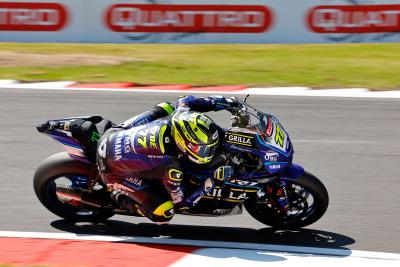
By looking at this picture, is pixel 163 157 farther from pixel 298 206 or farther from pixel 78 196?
pixel 298 206

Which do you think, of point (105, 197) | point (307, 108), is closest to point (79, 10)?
point (307, 108)

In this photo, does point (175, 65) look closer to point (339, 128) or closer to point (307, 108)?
point (307, 108)

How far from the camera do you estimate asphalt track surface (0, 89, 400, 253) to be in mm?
7078

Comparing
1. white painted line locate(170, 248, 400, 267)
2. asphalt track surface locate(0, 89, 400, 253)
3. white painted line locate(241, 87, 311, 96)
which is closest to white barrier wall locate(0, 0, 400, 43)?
white painted line locate(241, 87, 311, 96)

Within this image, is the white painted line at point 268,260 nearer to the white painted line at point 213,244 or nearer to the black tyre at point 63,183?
the white painted line at point 213,244

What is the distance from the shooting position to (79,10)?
17906 millimetres

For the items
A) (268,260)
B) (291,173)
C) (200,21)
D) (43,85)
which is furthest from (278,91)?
(268,260)

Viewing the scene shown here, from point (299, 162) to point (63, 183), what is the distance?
10.4 ft

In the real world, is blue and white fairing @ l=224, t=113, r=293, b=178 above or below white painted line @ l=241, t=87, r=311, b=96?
above

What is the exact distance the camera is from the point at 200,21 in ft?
58.3

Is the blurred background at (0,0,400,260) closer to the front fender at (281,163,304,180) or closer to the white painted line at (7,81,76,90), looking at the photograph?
the white painted line at (7,81,76,90)

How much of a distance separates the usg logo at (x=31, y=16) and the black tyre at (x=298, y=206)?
11.6 m

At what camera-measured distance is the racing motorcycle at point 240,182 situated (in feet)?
21.6

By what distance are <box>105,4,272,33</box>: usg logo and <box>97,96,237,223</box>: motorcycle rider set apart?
1092 cm
